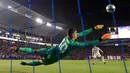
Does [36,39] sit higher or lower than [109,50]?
higher

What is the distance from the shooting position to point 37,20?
1403 inches

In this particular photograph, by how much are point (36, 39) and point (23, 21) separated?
358 inches

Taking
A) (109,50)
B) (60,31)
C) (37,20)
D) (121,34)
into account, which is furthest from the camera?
(60,31)

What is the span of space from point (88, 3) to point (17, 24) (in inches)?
550

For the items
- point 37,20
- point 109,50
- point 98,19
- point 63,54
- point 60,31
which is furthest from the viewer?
point 60,31

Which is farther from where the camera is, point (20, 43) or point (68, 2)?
point (20, 43)

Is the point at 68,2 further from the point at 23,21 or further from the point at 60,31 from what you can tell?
the point at 60,31

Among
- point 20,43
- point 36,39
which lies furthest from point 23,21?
point 36,39

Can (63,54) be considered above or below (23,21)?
below

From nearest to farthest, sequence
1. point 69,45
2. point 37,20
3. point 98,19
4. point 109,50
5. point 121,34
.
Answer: point 69,45, point 121,34, point 98,19, point 109,50, point 37,20

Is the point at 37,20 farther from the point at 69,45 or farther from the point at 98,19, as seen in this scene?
the point at 69,45

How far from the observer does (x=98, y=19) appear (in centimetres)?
2938

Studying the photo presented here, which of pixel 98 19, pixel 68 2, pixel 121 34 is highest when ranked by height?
pixel 68 2

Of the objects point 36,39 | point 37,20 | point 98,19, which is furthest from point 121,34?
point 36,39
